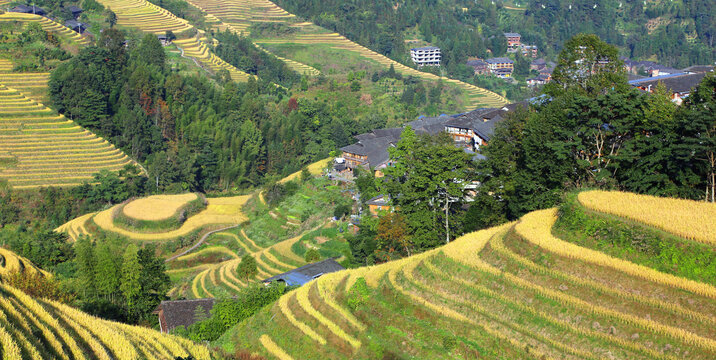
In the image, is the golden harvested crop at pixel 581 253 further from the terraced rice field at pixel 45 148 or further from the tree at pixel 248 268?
the terraced rice field at pixel 45 148

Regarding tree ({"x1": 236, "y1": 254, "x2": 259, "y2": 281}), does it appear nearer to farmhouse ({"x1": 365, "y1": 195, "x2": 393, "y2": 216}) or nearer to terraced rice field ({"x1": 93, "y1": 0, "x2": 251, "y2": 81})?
farmhouse ({"x1": 365, "y1": 195, "x2": 393, "y2": 216})

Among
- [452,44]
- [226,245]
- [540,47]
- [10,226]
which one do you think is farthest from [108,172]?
[540,47]

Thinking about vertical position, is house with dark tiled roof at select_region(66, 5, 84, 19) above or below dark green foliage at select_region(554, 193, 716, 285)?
below

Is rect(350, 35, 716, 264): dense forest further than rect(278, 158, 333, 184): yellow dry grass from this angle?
No

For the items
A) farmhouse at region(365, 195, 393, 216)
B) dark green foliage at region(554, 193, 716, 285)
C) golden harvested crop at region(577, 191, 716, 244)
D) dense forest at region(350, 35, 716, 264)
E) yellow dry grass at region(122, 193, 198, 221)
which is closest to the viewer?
dark green foliage at region(554, 193, 716, 285)

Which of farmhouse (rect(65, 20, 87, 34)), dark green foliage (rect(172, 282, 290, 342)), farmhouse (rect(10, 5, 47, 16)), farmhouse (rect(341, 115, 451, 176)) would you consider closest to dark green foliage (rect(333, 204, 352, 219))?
farmhouse (rect(341, 115, 451, 176))

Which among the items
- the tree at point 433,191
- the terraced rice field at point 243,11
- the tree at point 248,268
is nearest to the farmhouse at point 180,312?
the tree at point 248,268
